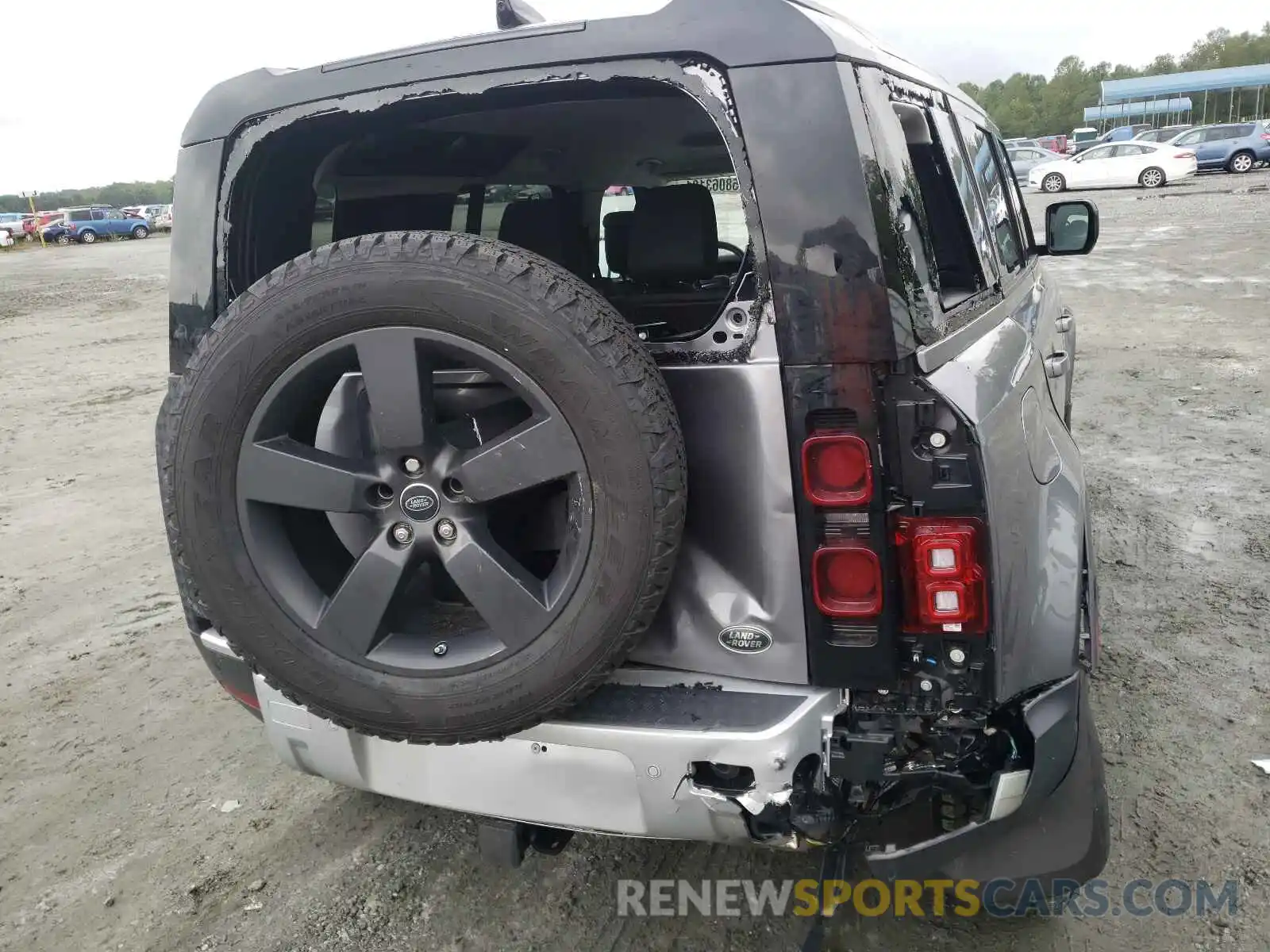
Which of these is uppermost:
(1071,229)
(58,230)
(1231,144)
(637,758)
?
(58,230)

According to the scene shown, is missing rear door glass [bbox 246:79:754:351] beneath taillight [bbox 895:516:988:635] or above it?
above

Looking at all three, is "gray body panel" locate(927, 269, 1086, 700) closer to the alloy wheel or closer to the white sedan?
the alloy wheel

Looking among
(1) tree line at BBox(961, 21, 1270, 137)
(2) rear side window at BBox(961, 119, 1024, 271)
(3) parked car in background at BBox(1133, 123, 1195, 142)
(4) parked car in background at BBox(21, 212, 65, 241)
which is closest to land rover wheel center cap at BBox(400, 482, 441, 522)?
(2) rear side window at BBox(961, 119, 1024, 271)

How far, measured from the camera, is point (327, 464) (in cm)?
182

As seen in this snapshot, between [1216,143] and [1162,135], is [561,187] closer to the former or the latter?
[1216,143]

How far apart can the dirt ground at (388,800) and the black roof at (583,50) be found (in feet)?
6.29

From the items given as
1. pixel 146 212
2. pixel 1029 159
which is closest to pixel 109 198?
pixel 146 212

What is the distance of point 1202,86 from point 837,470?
61.6 m

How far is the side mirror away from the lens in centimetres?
404

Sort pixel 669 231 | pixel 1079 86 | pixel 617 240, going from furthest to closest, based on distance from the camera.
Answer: pixel 1079 86 < pixel 617 240 < pixel 669 231

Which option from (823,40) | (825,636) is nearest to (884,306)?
(823,40)

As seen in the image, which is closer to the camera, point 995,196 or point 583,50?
point 583,50

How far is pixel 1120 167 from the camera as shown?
1007 inches

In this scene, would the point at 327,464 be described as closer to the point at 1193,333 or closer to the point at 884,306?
the point at 884,306
